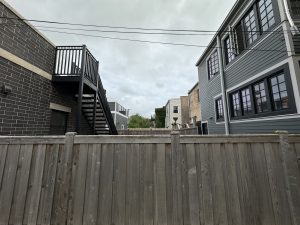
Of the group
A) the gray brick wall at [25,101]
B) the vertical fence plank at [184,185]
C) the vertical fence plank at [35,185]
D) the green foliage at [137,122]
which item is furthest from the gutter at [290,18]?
the green foliage at [137,122]

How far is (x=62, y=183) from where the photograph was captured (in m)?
2.72

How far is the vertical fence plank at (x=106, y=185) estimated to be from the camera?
8.69 feet

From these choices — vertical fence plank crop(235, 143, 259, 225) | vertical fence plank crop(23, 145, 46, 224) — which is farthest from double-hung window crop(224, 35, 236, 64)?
vertical fence plank crop(23, 145, 46, 224)

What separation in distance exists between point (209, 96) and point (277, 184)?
33.9 ft

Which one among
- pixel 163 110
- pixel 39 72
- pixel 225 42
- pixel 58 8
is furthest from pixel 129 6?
pixel 163 110

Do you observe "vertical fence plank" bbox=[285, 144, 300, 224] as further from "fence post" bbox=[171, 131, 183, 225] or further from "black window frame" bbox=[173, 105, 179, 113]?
"black window frame" bbox=[173, 105, 179, 113]

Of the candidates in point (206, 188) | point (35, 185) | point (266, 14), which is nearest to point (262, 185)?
point (206, 188)

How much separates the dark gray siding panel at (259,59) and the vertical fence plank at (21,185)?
7.44 metres

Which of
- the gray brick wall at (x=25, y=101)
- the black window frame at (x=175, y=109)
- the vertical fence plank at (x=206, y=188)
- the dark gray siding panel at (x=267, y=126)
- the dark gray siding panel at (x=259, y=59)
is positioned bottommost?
the vertical fence plank at (x=206, y=188)

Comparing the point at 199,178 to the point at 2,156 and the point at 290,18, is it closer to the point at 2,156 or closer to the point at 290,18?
the point at 2,156

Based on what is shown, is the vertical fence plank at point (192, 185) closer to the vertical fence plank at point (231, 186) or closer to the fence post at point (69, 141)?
the vertical fence plank at point (231, 186)

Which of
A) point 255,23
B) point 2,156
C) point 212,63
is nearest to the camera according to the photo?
point 2,156

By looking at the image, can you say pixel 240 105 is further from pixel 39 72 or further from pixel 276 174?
pixel 39 72

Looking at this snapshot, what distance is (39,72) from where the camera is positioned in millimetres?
6355
